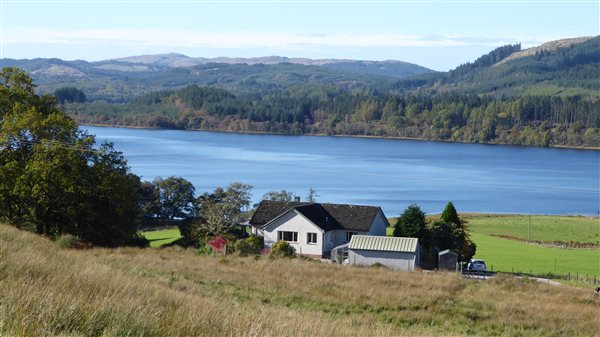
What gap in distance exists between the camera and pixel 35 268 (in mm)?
9570

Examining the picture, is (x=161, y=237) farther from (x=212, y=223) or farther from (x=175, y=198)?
(x=175, y=198)

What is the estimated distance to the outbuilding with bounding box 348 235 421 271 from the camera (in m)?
32.6

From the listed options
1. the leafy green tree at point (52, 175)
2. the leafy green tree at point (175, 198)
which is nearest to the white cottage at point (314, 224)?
the leafy green tree at point (52, 175)

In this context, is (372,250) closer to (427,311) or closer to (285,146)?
(427,311)

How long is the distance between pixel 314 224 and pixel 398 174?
63077 millimetres

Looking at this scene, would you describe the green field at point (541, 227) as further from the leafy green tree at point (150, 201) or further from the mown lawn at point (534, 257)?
the leafy green tree at point (150, 201)

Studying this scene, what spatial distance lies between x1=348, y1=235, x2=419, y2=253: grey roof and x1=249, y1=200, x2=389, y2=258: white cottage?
3485mm

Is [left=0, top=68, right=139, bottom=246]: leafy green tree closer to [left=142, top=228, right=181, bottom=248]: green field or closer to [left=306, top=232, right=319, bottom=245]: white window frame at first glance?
[left=142, top=228, right=181, bottom=248]: green field

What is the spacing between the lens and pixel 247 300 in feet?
49.5

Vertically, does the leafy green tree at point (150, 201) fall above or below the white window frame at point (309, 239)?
below

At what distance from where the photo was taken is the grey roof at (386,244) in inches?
1284

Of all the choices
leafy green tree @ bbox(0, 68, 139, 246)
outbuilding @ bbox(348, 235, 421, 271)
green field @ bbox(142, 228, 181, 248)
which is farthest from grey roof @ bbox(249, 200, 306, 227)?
leafy green tree @ bbox(0, 68, 139, 246)

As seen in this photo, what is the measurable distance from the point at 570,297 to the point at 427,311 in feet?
21.9

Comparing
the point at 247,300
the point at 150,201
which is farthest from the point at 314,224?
the point at 150,201
